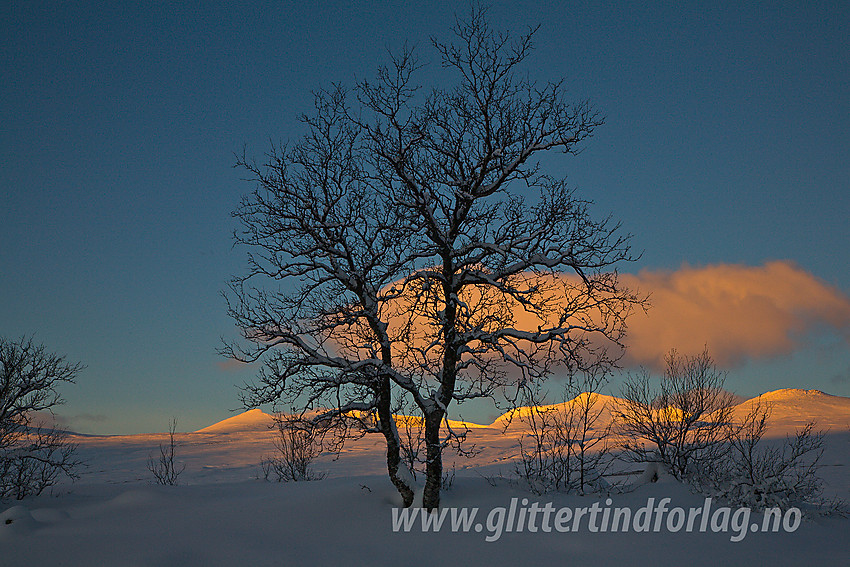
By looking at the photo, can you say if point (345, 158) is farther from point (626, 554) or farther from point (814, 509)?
point (814, 509)

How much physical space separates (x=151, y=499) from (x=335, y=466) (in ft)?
162

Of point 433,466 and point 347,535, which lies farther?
point 433,466

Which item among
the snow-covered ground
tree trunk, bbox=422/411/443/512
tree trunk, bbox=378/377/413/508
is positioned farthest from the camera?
tree trunk, bbox=378/377/413/508

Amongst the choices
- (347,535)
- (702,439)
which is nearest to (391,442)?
(347,535)

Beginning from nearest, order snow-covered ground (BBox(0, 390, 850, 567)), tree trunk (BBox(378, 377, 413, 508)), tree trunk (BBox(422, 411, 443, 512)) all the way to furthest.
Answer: snow-covered ground (BBox(0, 390, 850, 567)), tree trunk (BBox(422, 411, 443, 512)), tree trunk (BBox(378, 377, 413, 508))

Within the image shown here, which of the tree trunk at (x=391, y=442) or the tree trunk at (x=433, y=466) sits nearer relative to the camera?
the tree trunk at (x=433, y=466)

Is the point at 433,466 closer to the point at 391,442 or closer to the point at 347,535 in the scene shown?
the point at 391,442

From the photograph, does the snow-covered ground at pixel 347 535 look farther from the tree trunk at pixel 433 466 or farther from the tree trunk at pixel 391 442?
the tree trunk at pixel 391 442

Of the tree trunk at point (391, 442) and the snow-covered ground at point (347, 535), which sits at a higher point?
the tree trunk at point (391, 442)

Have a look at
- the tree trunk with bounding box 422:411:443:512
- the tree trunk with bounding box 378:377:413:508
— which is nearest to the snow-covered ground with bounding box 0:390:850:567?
the tree trunk with bounding box 422:411:443:512

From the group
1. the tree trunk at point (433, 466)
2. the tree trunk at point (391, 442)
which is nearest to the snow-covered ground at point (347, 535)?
the tree trunk at point (433, 466)

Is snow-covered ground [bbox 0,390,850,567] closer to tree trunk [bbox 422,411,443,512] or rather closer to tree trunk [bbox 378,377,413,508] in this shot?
tree trunk [bbox 422,411,443,512]

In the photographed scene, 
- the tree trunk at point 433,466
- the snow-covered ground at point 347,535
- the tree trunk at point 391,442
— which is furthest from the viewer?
the tree trunk at point 391,442

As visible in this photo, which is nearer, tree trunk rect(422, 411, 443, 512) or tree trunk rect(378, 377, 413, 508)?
tree trunk rect(422, 411, 443, 512)
